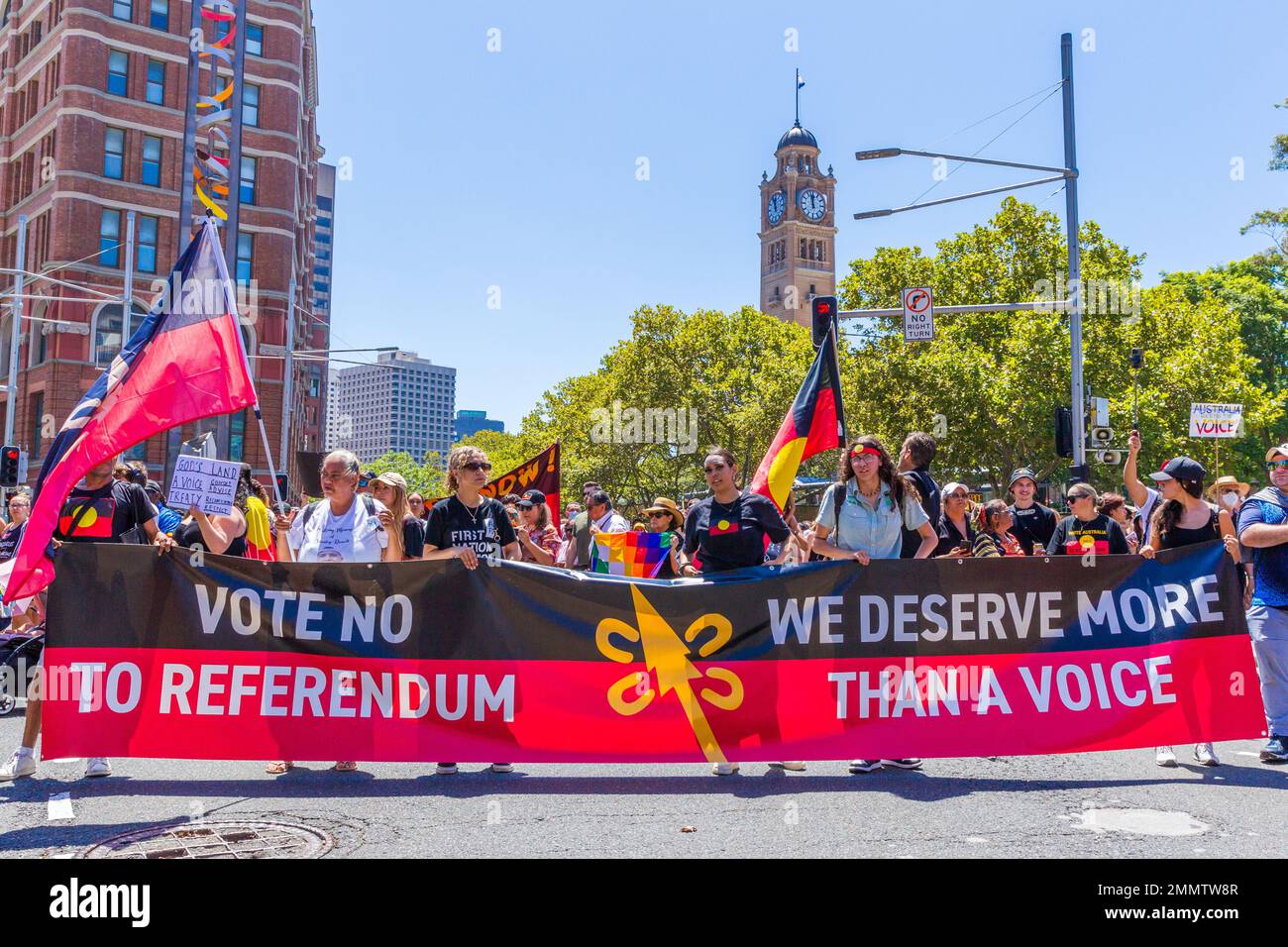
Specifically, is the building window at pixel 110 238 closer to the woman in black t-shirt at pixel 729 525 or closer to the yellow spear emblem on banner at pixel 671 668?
the woman in black t-shirt at pixel 729 525

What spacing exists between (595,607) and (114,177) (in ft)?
145

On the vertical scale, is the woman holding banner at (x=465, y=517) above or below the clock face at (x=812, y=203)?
below

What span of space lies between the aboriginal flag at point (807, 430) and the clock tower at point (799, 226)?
361 feet

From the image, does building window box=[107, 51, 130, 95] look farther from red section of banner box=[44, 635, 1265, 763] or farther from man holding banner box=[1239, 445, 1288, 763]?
man holding banner box=[1239, 445, 1288, 763]

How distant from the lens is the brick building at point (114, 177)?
41406 millimetres

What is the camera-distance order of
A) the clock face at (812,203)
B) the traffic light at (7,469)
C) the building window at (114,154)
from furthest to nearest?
the clock face at (812,203), the building window at (114,154), the traffic light at (7,469)

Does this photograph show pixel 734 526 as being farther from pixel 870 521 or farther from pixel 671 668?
pixel 671 668

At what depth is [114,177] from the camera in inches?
1687

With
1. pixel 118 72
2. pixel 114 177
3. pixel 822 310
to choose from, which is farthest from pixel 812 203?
pixel 822 310

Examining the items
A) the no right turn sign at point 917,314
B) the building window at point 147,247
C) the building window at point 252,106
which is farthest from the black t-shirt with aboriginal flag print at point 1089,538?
the building window at point 252,106
